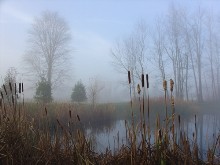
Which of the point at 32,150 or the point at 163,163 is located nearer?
the point at 163,163

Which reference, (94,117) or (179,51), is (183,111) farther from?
(179,51)

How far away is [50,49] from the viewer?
2261cm

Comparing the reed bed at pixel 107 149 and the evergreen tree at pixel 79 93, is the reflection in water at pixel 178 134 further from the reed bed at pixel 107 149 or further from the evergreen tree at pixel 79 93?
the evergreen tree at pixel 79 93

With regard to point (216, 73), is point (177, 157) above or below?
below

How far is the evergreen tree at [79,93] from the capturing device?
686 inches

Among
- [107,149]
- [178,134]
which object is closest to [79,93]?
[178,134]

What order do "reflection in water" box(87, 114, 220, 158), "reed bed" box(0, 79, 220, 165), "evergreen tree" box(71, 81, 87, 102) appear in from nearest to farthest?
"reed bed" box(0, 79, 220, 165), "reflection in water" box(87, 114, 220, 158), "evergreen tree" box(71, 81, 87, 102)

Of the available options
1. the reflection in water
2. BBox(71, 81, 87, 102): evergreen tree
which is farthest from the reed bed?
BBox(71, 81, 87, 102): evergreen tree

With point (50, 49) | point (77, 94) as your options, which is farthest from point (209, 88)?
point (50, 49)

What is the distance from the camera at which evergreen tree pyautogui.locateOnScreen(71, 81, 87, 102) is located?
17.4 metres

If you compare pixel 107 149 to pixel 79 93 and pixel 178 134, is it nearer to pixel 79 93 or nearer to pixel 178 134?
pixel 178 134

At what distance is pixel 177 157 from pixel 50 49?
70.1ft

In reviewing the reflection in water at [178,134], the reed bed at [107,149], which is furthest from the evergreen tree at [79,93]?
the reed bed at [107,149]

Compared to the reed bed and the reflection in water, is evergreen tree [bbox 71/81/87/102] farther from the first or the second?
the reed bed
